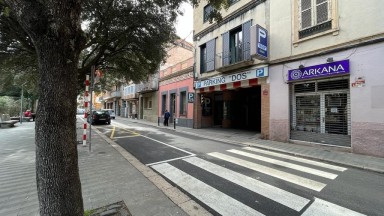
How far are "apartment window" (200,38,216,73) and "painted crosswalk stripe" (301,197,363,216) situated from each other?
12438 mm

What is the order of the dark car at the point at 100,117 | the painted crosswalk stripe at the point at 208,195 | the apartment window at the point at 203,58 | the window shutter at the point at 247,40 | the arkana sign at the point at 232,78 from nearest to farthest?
the painted crosswalk stripe at the point at 208,195
the arkana sign at the point at 232,78
the window shutter at the point at 247,40
the apartment window at the point at 203,58
the dark car at the point at 100,117

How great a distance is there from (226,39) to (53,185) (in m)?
13.6

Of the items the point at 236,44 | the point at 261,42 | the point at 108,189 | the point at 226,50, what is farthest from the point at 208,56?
the point at 108,189

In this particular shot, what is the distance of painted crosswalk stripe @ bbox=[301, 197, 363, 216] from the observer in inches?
135

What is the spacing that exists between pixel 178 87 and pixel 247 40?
9.24 m

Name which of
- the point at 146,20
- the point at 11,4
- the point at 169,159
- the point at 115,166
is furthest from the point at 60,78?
the point at 146,20

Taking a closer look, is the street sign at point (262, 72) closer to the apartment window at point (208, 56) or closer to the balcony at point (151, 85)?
the apartment window at point (208, 56)

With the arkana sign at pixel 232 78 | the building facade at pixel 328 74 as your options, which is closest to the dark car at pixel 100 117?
the arkana sign at pixel 232 78

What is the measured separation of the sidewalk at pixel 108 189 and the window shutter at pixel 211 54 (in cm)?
1063

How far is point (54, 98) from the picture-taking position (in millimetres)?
2314

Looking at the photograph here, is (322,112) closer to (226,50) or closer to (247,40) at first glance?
(247,40)

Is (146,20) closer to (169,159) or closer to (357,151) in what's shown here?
(169,159)

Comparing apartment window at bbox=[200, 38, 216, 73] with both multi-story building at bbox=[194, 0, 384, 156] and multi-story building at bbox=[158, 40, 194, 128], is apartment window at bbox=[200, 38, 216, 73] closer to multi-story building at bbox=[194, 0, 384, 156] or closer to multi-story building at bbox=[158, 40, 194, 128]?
Result: multi-story building at bbox=[194, 0, 384, 156]

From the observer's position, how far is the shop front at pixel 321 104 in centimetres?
856
